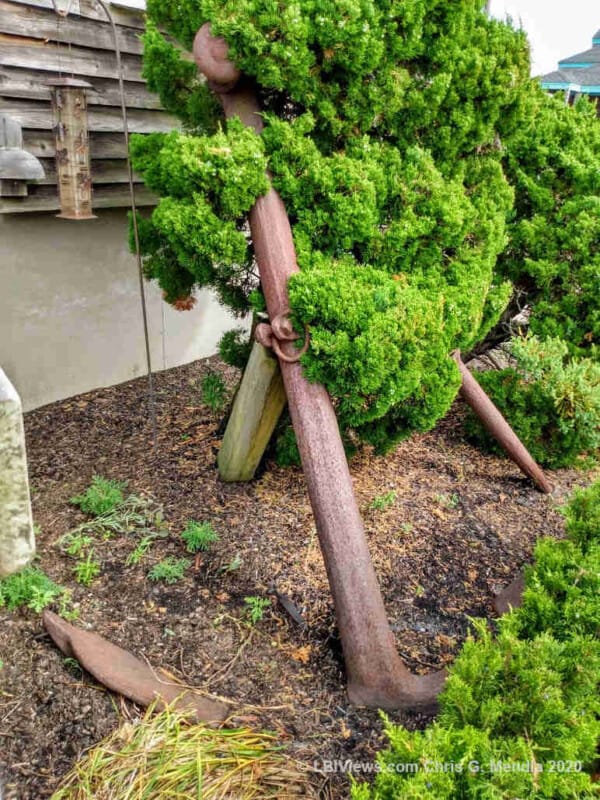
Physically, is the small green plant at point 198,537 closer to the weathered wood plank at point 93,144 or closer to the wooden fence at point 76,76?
the wooden fence at point 76,76

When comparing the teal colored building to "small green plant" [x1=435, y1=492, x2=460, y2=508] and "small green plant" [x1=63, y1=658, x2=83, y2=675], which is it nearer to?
"small green plant" [x1=435, y1=492, x2=460, y2=508]

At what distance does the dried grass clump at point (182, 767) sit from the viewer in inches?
84.9

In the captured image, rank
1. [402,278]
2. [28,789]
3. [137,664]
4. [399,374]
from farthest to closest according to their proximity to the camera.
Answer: [402,278] < [399,374] < [137,664] < [28,789]

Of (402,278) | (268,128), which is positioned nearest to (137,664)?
(402,278)

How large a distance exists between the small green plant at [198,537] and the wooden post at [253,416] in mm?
497

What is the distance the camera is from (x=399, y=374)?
299cm

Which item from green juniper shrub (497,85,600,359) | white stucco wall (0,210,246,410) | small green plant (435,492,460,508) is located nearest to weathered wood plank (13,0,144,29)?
white stucco wall (0,210,246,410)

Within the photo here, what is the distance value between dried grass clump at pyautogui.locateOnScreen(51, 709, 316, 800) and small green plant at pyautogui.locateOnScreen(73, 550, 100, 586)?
832 millimetres

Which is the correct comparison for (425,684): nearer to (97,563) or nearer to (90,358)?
(97,563)

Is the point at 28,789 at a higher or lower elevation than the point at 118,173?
lower

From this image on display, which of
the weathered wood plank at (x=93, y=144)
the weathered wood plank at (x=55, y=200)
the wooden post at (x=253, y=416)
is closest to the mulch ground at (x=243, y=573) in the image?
the wooden post at (x=253, y=416)

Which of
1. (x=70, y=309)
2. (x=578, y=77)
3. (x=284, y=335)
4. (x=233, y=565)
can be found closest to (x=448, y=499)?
(x=233, y=565)

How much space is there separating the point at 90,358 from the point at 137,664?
2.73 metres

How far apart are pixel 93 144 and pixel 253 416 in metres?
2.15
